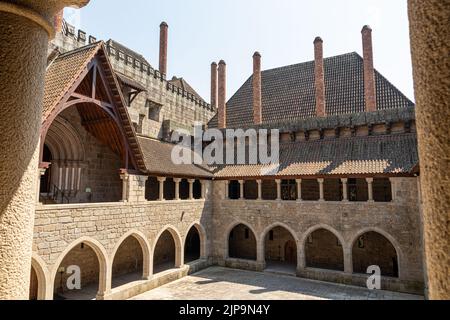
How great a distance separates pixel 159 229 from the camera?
13031mm

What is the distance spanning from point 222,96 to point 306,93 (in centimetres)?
573

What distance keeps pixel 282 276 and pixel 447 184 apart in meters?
15.1

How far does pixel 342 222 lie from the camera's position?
1387 centimetres

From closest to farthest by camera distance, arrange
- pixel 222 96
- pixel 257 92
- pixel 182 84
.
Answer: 1. pixel 257 92
2. pixel 222 96
3. pixel 182 84

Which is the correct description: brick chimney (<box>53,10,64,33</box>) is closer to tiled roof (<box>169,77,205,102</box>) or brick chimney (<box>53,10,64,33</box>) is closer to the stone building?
the stone building

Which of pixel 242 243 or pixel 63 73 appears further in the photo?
pixel 242 243

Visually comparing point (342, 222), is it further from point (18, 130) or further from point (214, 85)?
point (214, 85)

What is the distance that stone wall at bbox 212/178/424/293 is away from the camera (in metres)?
12.4

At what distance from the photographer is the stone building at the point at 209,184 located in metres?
10.4

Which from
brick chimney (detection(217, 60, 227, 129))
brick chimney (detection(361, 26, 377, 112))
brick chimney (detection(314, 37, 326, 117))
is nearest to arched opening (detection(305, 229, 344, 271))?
brick chimney (detection(314, 37, 326, 117))

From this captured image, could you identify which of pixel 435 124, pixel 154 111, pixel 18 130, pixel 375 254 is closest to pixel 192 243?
pixel 154 111

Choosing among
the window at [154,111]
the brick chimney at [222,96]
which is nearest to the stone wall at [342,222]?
the brick chimney at [222,96]
